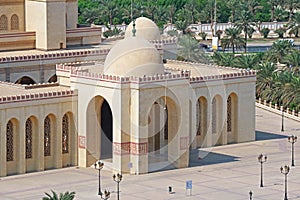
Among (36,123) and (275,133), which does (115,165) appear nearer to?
(36,123)

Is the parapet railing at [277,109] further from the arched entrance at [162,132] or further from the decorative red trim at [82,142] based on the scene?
the decorative red trim at [82,142]

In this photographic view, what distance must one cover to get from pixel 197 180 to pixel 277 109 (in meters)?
20.3

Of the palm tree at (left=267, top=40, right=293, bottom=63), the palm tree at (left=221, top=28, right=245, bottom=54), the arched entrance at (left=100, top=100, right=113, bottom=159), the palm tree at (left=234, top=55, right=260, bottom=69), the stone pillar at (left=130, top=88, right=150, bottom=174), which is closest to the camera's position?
the stone pillar at (left=130, top=88, right=150, bottom=174)

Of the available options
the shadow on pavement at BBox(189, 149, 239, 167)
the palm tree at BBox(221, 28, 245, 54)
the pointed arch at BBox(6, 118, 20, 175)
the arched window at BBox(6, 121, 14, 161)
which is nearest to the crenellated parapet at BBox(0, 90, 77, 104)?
the pointed arch at BBox(6, 118, 20, 175)

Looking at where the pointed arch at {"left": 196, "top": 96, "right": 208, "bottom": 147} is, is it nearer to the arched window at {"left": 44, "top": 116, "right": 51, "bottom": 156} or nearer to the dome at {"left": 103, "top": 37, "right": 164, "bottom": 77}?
the dome at {"left": 103, "top": 37, "right": 164, "bottom": 77}

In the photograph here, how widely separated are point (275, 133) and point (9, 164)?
56.6ft

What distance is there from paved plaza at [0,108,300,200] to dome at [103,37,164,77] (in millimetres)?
4803

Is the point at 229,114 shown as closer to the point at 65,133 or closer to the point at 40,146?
the point at 65,133

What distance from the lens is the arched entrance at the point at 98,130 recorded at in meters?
65.6

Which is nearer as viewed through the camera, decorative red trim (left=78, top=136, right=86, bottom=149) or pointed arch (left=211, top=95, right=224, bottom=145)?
decorative red trim (left=78, top=136, right=86, bottom=149)

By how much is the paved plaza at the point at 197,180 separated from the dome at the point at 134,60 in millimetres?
4803

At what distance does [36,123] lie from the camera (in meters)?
64.8

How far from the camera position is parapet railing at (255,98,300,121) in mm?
79925

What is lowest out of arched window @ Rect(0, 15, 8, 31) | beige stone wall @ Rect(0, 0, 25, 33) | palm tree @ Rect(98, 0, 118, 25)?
palm tree @ Rect(98, 0, 118, 25)
